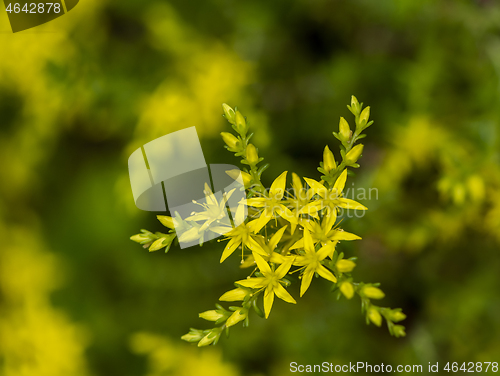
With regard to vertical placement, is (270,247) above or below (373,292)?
above

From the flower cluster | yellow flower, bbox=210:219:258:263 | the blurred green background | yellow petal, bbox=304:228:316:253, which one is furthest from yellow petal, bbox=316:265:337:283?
the blurred green background

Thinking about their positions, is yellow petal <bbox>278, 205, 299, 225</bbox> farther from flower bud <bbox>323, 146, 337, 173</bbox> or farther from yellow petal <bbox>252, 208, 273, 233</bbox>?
flower bud <bbox>323, 146, 337, 173</bbox>

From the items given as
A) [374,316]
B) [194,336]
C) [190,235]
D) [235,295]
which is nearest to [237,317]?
[235,295]

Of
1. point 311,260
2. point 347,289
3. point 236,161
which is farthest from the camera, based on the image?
point 236,161

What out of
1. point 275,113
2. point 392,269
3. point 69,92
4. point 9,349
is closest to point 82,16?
point 69,92

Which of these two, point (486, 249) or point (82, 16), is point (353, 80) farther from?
point (82, 16)

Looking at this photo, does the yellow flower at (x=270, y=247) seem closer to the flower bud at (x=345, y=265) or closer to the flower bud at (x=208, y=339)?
the flower bud at (x=345, y=265)

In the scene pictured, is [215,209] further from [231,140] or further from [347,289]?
[347,289]
